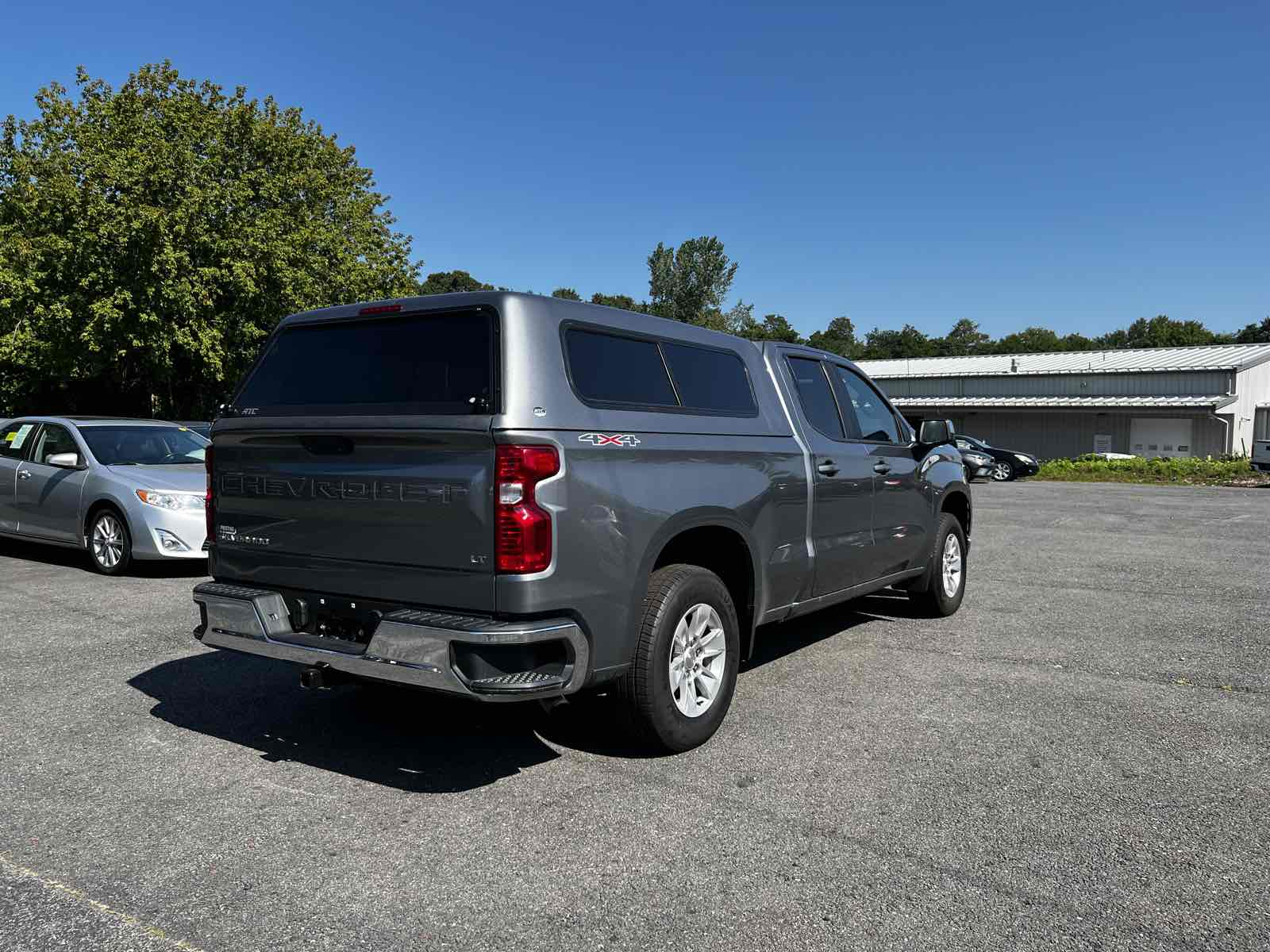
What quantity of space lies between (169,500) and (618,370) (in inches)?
260

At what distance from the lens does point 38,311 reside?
24172 mm

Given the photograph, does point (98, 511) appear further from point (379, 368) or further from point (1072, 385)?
point (1072, 385)

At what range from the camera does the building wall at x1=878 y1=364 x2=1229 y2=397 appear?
38.4 m

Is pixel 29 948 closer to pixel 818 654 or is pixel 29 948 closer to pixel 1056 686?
pixel 818 654

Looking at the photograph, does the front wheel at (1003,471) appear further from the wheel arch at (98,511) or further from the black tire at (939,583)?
the wheel arch at (98,511)

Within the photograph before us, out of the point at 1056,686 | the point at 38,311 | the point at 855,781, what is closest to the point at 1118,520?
the point at 1056,686

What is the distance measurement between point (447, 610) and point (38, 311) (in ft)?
82.4

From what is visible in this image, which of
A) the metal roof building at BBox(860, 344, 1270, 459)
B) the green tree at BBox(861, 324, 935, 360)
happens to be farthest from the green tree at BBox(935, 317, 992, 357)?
the metal roof building at BBox(860, 344, 1270, 459)

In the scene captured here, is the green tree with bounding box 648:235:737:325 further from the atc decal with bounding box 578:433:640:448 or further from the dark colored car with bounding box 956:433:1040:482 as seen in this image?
Answer: the atc decal with bounding box 578:433:640:448

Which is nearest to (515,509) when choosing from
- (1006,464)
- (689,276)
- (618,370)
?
(618,370)

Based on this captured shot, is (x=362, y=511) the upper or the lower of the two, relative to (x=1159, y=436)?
lower

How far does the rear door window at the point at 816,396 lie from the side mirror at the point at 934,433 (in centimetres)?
115

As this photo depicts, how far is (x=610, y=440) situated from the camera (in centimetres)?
410

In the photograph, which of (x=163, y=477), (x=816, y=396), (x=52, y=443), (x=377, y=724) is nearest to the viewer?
(x=377, y=724)
